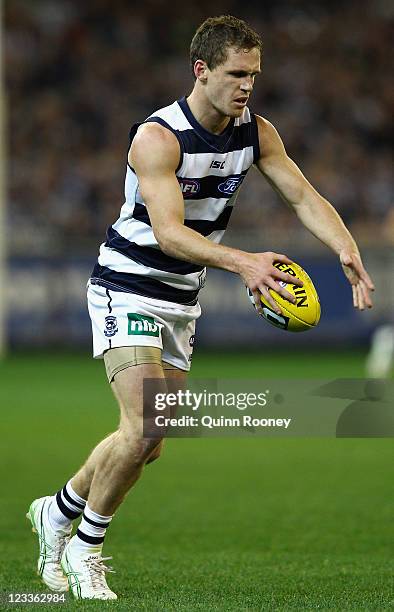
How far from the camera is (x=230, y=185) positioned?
591 centimetres

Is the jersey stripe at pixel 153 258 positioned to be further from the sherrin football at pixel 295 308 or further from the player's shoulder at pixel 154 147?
the sherrin football at pixel 295 308

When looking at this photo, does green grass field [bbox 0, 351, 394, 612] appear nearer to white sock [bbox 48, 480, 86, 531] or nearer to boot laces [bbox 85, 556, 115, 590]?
boot laces [bbox 85, 556, 115, 590]

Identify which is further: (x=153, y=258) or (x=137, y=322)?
(x=153, y=258)

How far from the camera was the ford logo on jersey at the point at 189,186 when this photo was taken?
5.76m

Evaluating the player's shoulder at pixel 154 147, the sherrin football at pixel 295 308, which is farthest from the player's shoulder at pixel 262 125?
the sherrin football at pixel 295 308

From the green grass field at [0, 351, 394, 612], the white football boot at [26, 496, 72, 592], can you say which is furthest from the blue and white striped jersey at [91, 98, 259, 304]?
the green grass field at [0, 351, 394, 612]

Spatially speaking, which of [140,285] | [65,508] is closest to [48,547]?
[65,508]

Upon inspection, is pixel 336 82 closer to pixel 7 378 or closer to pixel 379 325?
pixel 379 325

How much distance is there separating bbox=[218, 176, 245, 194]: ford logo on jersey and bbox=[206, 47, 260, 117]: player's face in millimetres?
364

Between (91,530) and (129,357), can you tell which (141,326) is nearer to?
(129,357)

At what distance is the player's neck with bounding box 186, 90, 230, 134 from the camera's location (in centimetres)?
576

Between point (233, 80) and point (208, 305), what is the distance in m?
14.9

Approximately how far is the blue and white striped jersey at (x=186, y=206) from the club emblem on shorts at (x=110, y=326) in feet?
0.56

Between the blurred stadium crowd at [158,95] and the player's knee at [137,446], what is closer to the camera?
the player's knee at [137,446]
